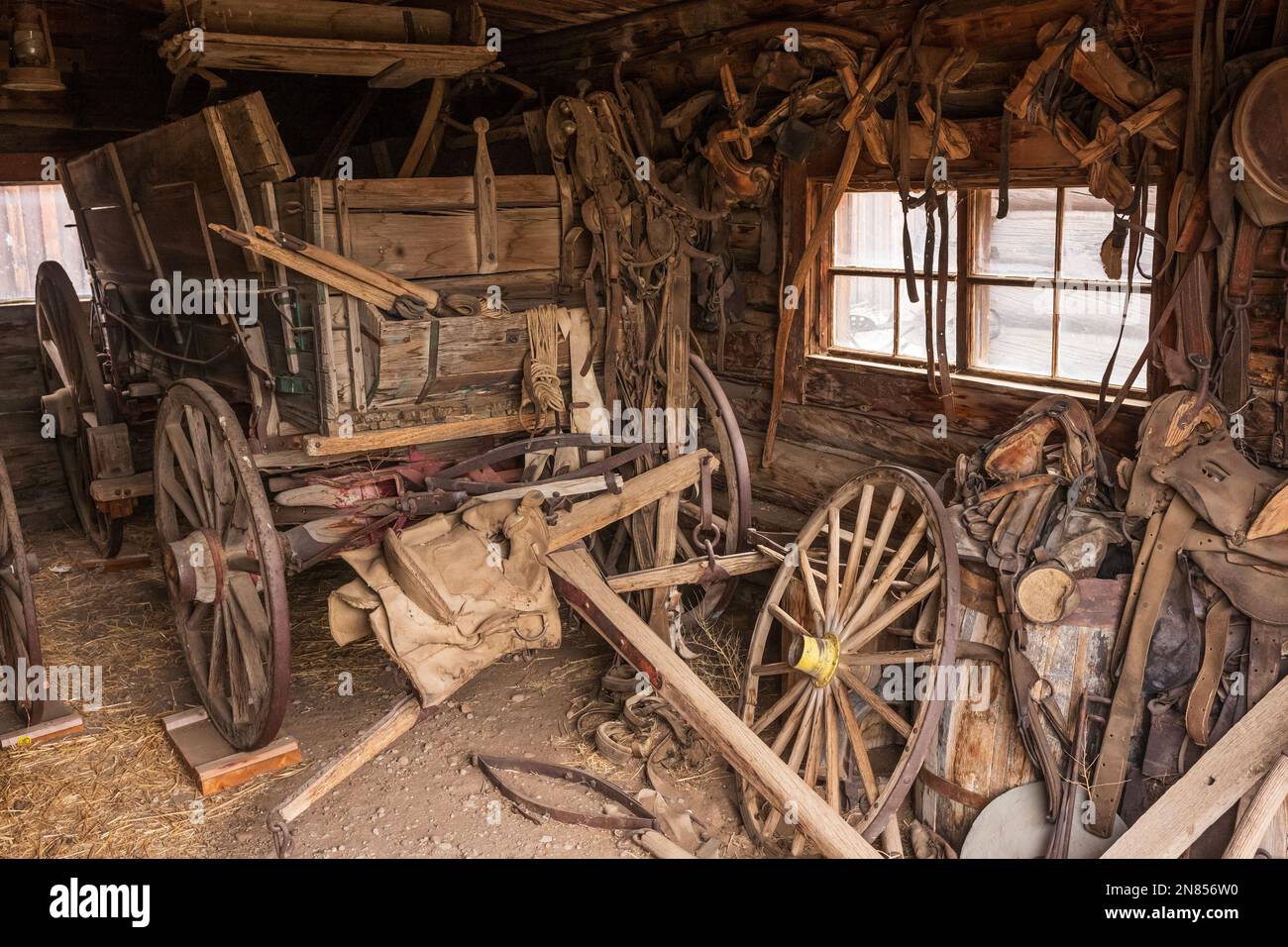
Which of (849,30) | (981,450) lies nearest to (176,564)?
(981,450)

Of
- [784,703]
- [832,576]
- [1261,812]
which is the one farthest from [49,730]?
[1261,812]

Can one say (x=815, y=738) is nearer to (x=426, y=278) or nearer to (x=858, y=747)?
(x=858, y=747)

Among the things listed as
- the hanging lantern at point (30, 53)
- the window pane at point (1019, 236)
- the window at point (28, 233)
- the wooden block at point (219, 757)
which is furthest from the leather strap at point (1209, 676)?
the window at point (28, 233)

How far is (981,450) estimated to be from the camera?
373 cm

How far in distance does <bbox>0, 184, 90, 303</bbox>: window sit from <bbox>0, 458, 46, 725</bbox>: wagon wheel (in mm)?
3639

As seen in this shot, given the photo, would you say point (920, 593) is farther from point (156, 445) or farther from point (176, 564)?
point (156, 445)

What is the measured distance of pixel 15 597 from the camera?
4.00m

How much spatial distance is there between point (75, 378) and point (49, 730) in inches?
88.4

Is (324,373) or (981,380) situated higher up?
(324,373)

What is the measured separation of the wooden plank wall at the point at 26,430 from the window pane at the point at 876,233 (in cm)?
517

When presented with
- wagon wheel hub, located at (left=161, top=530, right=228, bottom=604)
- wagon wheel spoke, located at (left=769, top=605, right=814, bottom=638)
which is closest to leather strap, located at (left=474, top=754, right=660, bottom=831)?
wagon wheel spoke, located at (left=769, top=605, right=814, bottom=638)

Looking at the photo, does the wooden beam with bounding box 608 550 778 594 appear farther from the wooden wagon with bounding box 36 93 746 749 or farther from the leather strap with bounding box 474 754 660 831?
the leather strap with bounding box 474 754 660 831

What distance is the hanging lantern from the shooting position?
472cm
